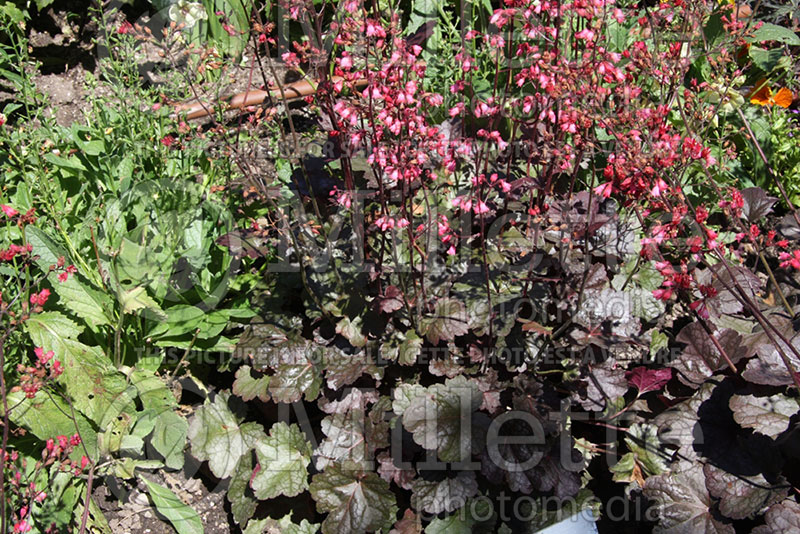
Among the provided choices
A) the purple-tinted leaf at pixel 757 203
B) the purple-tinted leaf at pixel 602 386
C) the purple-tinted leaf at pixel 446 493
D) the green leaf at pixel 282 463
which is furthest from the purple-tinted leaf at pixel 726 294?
the green leaf at pixel 282 463

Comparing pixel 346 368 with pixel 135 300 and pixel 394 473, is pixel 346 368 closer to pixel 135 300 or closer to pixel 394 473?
pixel 394 473

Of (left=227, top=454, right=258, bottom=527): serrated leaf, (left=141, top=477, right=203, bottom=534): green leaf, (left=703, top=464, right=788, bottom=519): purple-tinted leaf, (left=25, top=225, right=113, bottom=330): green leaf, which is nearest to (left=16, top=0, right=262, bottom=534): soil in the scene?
(left=141, top=477, right=203, bottom=534): green leaf

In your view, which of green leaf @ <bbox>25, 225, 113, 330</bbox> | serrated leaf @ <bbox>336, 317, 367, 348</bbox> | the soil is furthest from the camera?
the soil

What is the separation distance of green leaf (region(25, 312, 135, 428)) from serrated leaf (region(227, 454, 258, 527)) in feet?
1.57

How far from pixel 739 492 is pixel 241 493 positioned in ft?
5.46

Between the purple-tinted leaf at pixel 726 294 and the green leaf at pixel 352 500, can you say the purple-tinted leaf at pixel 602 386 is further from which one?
the green leaf at pixel 352 500

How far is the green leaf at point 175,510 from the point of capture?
102 inches

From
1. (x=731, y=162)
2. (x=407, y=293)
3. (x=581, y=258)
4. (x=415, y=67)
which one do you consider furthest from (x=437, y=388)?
(x=731, y=162)

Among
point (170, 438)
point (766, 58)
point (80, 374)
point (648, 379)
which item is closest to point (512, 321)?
point (648, 379)

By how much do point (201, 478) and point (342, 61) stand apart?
1.76m

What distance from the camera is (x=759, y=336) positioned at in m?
2.39

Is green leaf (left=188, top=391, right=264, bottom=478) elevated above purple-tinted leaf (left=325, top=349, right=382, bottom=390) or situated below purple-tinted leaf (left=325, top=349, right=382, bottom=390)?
below

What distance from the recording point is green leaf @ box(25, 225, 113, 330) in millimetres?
2670

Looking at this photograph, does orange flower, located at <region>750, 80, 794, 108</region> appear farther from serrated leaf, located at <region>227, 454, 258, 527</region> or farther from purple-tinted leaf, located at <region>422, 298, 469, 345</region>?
serrated leaf, located at <region>227, 454, 258, 527</region>
